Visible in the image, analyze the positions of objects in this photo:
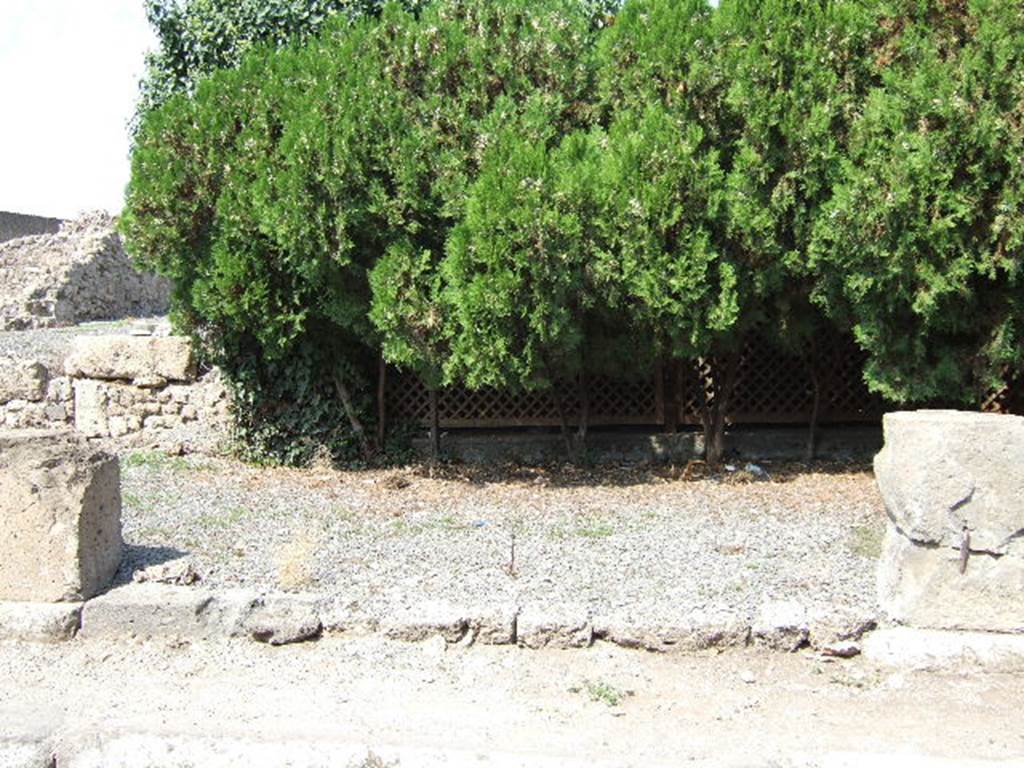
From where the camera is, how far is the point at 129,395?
9.92 m

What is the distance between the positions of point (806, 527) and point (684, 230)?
2239mm

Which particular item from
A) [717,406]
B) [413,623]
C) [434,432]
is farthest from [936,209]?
[413,623]

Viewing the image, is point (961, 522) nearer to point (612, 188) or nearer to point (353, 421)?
point (612, 188)

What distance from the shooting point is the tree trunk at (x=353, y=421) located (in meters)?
8.94

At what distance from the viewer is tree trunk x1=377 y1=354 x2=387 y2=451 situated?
360 inches

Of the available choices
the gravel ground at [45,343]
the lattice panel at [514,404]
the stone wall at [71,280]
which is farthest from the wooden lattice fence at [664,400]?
the stone wall at [71,280]

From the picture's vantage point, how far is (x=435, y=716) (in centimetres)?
450

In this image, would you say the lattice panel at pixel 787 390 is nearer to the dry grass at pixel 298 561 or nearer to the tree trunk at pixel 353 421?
the tree trunk at pixel 353 421

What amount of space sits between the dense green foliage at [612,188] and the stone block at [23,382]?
2.55m

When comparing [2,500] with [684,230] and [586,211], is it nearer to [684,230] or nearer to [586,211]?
[586,211]

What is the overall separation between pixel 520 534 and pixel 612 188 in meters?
2.50

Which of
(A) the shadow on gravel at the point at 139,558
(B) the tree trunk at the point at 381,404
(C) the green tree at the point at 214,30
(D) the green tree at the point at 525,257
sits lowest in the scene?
(A) the shadow on gravel at the point at 139,558

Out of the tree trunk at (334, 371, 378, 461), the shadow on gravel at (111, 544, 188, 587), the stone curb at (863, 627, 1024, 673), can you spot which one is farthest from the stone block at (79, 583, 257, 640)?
the tree trunk at (334, 371, 378, 461)

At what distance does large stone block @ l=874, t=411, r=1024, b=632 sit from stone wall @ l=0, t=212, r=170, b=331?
14.7 metres
